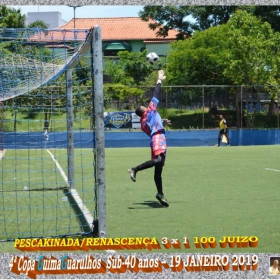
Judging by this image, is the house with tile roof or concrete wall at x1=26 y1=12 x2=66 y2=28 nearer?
the house with tile roof

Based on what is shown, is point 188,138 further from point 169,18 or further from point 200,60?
point 169,18

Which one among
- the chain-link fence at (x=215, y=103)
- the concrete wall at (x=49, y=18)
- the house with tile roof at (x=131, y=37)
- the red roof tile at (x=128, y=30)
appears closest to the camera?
the chain-link fence at (x=215, y=103)

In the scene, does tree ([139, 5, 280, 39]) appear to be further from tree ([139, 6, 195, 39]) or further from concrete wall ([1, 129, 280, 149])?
concrete wall ([1, 129, 280, 149])

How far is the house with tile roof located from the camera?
55250 mm

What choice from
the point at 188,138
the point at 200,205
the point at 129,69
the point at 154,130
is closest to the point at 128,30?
the point at 129,69

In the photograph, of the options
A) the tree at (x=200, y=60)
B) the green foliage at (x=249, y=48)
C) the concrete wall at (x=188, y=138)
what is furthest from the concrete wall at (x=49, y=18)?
the concrete wall at (x=188, y=138)

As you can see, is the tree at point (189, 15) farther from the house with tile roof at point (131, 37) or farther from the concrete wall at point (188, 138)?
the concrete wall at point (188, 138)

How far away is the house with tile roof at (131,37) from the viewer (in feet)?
181

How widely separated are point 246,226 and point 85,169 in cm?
1057

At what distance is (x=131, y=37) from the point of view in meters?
57.8

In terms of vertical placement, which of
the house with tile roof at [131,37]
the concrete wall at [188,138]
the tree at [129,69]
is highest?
the house with tile roof at [131,37]

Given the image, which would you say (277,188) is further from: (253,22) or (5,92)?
(253,22)

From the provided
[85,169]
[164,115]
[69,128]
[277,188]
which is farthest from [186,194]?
[164,115]

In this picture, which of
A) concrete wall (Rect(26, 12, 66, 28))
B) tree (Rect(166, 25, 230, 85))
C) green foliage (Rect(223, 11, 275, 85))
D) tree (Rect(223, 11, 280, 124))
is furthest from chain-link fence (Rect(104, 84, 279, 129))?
concrete wall (Rect(26, 12, 66, 28))
